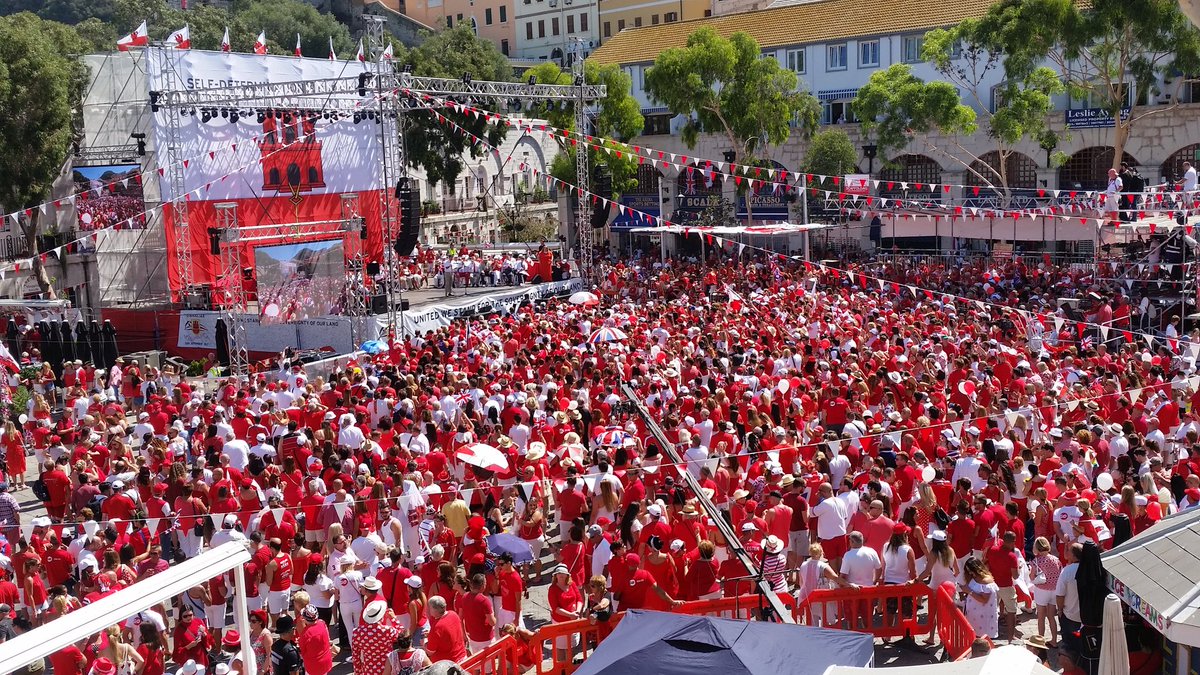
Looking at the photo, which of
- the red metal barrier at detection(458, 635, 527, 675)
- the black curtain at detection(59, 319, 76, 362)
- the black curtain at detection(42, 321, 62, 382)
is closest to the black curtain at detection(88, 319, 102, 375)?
the black curtain at detection(59, 319, 76, 362)

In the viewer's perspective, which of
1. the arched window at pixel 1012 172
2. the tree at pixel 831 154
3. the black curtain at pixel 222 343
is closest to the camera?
the black curtain at pixel 222 343

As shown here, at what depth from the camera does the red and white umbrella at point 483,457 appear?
10547mm

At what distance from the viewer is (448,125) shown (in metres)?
41.9

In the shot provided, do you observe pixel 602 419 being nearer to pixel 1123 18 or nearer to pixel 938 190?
pixel 1123 18

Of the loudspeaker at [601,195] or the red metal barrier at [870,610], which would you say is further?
the loudspeaker at [601,195]

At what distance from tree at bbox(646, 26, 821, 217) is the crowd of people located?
20595mm

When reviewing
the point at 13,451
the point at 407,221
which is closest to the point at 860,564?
the point at 13,451

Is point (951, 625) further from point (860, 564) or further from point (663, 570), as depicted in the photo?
point (663, 570)

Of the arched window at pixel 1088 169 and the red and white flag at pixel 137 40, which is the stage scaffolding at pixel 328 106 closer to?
the red and white flag at pixel 137 40

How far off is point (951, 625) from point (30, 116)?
27.7 meters

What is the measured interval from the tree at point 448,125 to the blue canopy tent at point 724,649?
3511cm

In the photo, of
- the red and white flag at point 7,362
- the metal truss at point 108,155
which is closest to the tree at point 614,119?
the metal truss at point 108,155

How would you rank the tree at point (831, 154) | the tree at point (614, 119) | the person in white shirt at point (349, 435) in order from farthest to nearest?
the tree at point (614, 119), the tree at point (831, 154), the person in white shirt at point (349, 435)

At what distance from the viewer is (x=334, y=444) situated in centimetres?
1238
